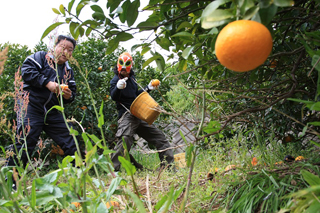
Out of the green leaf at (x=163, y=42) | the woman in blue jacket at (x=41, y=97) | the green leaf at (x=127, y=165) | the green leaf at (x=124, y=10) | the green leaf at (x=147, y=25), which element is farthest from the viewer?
the woman in blue jacket at (x=41, y=97)

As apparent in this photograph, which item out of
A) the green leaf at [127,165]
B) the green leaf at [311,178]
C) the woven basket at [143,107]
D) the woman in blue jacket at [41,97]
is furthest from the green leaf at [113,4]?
the woven basket at [143,107]

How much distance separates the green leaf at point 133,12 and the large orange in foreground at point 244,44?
0.47 metres

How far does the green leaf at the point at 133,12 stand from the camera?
1.02 m

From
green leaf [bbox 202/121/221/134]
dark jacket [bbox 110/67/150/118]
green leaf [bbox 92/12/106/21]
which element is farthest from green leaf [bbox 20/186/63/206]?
dark jacket [bbox 110/67/150/118]

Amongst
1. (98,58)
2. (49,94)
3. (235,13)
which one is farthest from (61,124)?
(235,13)

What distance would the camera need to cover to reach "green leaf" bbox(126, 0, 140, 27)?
1.02 meters

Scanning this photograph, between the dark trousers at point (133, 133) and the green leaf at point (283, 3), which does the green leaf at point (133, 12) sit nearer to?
the green leaf at point (283, 3)

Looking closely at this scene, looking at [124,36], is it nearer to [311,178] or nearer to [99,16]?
[99,16]

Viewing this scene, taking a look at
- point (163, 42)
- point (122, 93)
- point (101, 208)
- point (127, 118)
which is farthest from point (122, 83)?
point (101, 208)

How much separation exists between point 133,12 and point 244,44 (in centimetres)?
54

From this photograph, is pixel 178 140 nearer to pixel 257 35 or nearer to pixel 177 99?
pixel 177 99

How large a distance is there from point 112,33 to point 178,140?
4771 millimetres

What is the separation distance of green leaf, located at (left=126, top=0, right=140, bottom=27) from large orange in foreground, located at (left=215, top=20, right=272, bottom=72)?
469 mm

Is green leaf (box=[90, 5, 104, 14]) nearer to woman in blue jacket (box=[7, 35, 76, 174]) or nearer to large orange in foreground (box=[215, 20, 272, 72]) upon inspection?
large orange in foreground (box=[215, 20, 272, 72])
